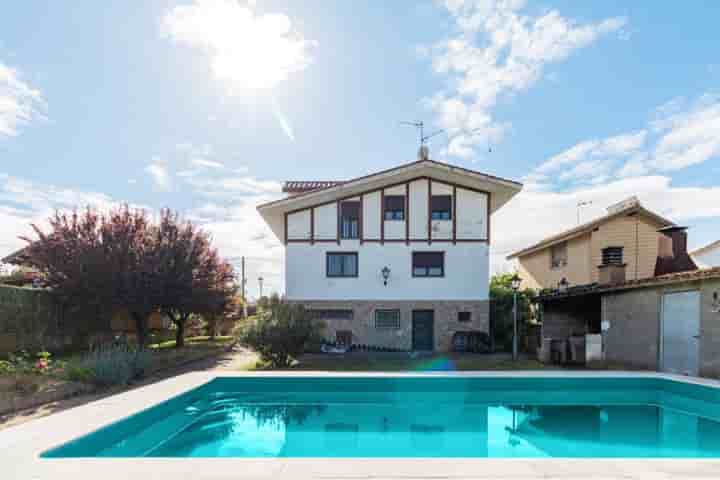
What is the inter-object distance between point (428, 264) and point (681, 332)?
27.8 ft

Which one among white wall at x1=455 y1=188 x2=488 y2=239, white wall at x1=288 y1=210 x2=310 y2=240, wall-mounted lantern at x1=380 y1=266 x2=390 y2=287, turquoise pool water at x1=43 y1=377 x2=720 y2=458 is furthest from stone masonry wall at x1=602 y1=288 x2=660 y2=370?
white wall at x1=288 y1=210 x2=310 y2=240

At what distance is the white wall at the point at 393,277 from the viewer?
15.9 m

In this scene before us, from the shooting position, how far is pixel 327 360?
42.0ft

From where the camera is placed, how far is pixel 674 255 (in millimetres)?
12211

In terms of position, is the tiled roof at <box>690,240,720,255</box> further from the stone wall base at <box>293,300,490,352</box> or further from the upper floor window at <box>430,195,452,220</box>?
the upper floor window at <box>430,195,452,220</box>

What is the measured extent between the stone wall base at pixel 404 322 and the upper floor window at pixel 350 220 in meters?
2.95

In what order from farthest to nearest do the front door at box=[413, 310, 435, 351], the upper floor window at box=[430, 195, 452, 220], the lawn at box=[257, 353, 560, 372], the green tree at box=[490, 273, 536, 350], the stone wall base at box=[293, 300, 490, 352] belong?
1. the upper floor window at box=[430, 195, 452, 220]
2. the green tree at box=[490, 273, 536, 350]
3. the front door at box=[413, 310, 435, 351]
4. the stone wall base at box=[293, 300, 490, 352]
5. the lawn at box=[257, 353, 560, 372]

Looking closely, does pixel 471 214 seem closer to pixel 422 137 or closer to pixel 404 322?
pixel 422 137

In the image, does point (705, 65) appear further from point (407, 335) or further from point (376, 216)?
point (407, 335)

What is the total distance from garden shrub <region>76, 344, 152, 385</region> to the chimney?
51.4 ft

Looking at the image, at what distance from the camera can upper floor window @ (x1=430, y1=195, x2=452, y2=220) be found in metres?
16.2

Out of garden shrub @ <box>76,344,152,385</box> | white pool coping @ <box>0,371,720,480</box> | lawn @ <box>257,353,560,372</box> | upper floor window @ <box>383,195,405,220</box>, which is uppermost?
upper floor window @ <box>383,195,405,220</box>

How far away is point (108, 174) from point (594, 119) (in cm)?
1716
